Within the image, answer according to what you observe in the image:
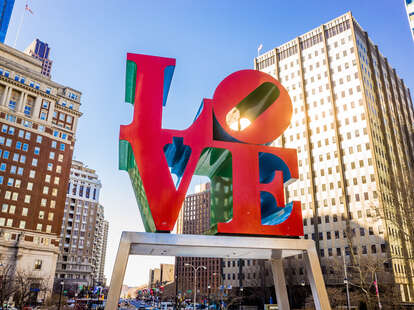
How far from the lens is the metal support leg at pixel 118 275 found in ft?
35.2

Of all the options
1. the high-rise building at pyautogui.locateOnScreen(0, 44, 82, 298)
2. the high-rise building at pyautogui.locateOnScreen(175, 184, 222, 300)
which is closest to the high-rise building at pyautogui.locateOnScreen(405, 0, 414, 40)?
the high-rise building at pyautogui.locateOnScreen(0, 44, 82, 298)

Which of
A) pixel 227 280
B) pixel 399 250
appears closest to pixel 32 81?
pixel 227 280

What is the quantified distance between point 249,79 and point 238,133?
2441 millimetres

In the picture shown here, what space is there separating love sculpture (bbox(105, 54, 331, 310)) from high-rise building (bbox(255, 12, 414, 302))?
58906 mm

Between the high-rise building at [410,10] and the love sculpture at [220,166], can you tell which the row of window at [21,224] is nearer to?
the love sculpture at [220,166]

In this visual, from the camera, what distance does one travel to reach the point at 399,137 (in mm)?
91438

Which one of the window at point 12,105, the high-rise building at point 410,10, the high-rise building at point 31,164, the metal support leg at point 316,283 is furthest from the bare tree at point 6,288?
the high-rise building at point 410,10

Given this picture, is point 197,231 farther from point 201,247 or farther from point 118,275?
point 118,275

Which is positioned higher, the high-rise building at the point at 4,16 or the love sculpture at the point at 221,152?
the high-rise building at the point at 4,16

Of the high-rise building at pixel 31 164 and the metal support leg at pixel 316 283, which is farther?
the high-rise building at pixel 31 164

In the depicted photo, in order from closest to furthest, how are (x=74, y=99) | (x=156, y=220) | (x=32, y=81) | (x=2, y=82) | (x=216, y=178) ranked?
(x=156, y=220)
(x=216, y=178)
(x=2, y=82)
(x=32, y=81)
(x=74, y=99)

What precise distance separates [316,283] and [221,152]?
600 cm

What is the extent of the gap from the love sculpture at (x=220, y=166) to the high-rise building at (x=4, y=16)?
16307cm

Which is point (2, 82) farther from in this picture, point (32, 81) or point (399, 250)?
point (399, 250)
